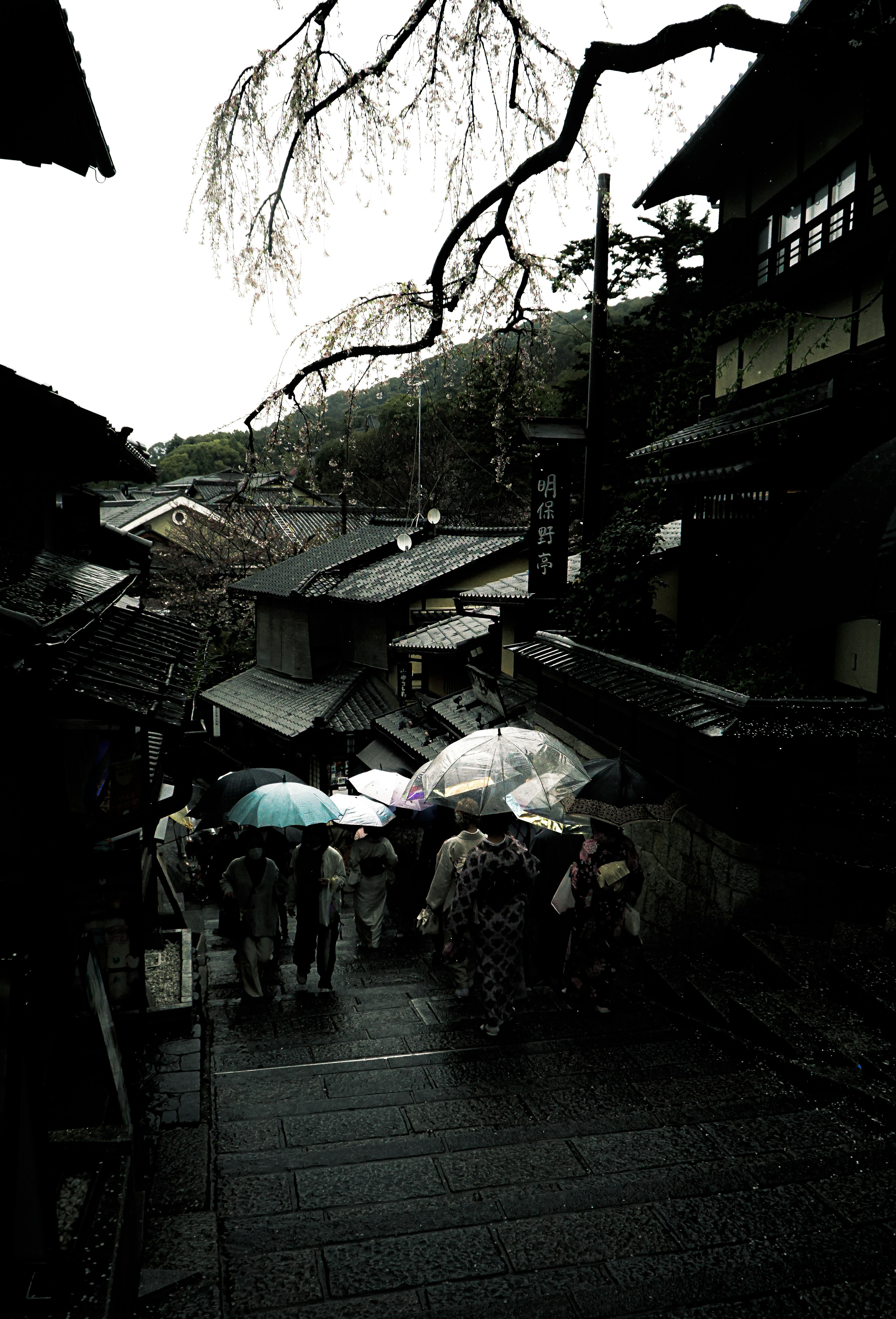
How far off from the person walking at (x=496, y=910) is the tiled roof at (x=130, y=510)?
42.6 metres

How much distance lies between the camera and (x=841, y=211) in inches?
463

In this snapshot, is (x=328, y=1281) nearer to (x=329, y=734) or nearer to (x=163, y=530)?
(x=329, y=734)

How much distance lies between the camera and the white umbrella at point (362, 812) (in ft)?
35.4

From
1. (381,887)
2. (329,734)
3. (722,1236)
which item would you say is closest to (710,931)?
(381,887)

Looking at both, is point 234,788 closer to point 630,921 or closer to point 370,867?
point 370,867

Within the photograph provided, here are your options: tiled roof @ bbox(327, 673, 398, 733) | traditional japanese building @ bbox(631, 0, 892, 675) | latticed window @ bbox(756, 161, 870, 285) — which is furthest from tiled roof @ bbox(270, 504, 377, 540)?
latticed window @ bbox(756, 161, 870, 285)

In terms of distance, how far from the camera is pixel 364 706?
27.4 m

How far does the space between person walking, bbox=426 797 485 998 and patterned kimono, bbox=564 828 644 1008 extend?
978mm

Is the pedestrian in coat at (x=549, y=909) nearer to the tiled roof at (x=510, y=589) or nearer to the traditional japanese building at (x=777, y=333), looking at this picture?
the traditional japanese building at (x=777, y=333)

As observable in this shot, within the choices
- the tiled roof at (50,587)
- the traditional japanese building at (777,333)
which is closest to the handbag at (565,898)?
the traditional japanese building at (777,333)

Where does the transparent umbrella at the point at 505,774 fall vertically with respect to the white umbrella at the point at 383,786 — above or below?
above

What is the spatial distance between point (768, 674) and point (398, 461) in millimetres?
34378

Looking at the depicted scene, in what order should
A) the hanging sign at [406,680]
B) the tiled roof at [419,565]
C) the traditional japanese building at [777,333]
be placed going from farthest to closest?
1. the tiled roof at [419,565]
2. the hanging sign at [406,680]
3. the traditional japanese building at [777,333]

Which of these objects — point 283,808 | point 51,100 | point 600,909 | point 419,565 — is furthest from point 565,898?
point 419,565
